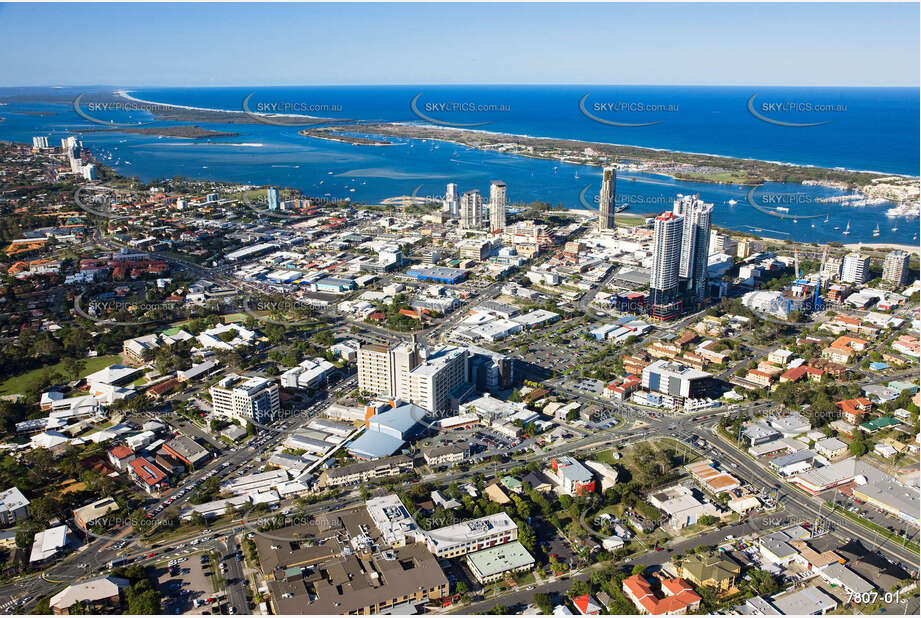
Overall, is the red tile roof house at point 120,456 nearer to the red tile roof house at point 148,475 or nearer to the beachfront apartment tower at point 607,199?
the red tile roof house at point 148,475

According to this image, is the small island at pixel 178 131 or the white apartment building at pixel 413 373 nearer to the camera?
the white apartment building at pixel 413 373

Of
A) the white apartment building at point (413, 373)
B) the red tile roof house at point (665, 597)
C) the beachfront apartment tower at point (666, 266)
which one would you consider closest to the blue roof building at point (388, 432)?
the white apartment building at point (413, 373)

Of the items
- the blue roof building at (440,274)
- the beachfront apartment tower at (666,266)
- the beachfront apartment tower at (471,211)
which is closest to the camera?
the beachfront apartment tower at (666,266)

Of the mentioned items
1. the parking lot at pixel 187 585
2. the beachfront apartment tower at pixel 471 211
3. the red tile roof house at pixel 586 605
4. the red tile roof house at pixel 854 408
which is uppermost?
the beachfront apartment tower at pixel 471 211

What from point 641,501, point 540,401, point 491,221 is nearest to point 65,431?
point 540,401

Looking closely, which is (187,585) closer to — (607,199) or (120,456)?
(120,456)

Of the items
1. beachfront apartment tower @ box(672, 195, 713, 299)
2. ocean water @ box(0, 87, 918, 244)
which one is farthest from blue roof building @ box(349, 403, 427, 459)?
ocean water @ box(0, 87, 918, 244)

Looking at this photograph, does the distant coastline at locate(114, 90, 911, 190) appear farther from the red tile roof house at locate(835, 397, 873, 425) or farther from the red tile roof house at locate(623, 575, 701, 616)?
the red tile roof house at locate(623, 575, 701, 616)
